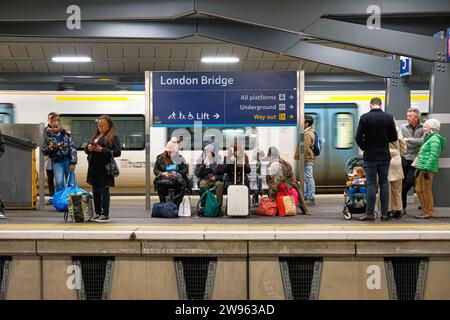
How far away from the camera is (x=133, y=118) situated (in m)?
14.2

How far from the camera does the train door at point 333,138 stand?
1459 centimetres

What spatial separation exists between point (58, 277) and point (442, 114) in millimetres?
5904

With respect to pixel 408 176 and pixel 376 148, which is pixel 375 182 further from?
pixel 408 176

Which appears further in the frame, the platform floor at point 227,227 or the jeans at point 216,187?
the jeans at point 216,187

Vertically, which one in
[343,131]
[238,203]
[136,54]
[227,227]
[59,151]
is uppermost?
[136,54]

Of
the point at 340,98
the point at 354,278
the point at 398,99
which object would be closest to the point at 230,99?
the point at 398,99

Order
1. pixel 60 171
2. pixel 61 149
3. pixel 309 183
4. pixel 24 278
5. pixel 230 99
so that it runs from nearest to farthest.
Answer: pixel 24 278 < pixel 230 99 < pixel 61 149 < pixel 60 171 < pixel 309 183

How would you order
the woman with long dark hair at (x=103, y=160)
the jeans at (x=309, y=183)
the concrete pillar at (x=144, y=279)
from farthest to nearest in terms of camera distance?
the jeans at (x=309, y=183) < the woman with long dark hair at (x=103, y=160) < the concrete pillar at (x=144, y=279)

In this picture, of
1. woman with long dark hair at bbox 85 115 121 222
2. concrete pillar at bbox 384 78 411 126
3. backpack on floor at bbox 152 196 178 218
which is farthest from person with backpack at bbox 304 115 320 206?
woman with long dark hair at bbox 85 115 121 222

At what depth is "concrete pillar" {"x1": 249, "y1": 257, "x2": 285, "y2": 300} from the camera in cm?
670

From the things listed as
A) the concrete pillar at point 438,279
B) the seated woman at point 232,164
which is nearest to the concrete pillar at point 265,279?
the concrete pillar at point 438,279

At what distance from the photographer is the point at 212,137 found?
10.2 metres

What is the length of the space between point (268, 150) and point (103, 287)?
4089mm

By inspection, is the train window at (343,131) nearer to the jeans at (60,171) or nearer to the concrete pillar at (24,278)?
the jeans at (60,171)
